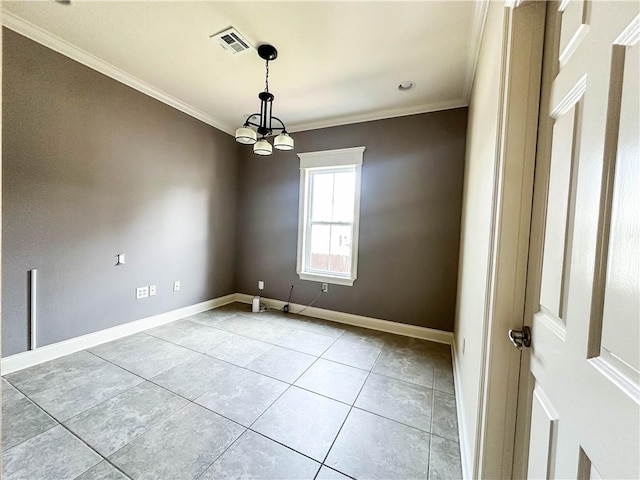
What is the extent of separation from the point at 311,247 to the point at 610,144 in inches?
130

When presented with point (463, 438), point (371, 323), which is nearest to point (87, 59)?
point (371, 323)

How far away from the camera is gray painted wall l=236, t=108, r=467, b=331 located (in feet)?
9.46

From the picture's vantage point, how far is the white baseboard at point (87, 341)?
6.89ft

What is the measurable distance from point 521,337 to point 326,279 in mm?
2693

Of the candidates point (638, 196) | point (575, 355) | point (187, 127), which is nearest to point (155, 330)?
point (187, 127)

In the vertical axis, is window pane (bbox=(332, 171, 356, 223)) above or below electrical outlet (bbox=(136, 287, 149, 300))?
above

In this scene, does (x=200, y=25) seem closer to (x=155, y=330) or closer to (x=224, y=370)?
(x=224, y=370)

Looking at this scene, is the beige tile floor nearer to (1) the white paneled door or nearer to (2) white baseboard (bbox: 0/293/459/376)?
(2) white baseboard (bbox: 0/293/459/376)

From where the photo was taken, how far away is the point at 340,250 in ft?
11.7

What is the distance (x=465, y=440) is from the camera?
4.72 ft

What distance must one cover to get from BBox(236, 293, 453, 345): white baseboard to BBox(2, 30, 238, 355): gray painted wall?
129 centimetres

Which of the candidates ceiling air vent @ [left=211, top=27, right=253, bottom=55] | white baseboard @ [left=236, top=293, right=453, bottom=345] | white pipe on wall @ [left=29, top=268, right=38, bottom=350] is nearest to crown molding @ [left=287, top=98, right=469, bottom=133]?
ceiling air vent @ [left=211, top=27, right=253, bottom=55]

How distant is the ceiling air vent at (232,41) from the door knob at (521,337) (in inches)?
103

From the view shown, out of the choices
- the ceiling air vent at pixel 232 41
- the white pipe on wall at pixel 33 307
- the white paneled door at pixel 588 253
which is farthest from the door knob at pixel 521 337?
the white pipe on wall at pixel 33 307
